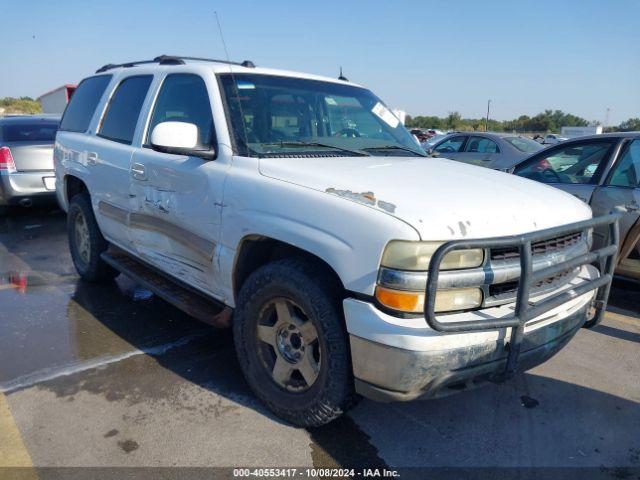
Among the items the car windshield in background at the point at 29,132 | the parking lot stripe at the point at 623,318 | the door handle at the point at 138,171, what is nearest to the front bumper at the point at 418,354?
the door handle at the point at 138,171

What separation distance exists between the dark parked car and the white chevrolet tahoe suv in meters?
1.58

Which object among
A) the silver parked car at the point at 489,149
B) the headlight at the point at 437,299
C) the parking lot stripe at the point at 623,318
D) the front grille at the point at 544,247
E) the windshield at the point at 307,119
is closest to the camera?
the headlight at the point at 437,299

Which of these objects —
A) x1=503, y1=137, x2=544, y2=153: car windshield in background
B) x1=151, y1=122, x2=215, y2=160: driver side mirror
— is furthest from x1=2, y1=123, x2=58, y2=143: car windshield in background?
x1=503, y1=137, x2=544, y2=153: car windshield in background

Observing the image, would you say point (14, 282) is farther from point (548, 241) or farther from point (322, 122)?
point (548, 241)

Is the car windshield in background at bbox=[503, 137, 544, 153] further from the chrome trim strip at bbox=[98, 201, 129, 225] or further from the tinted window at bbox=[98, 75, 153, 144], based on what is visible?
the chrome trim strip at bbox=[98, 201, 129, 225]

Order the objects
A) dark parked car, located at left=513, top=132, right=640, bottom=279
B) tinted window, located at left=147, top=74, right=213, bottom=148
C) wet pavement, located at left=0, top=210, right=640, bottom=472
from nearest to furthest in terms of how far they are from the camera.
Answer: wet pavement, located at left=0, top=210, right=640, bottom=472 < tinted window, located at left=147, top=74, right=213, bottom=148 < dark parked car, located at left=513, top=132, right=640, bottom=279

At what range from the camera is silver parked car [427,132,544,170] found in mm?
10086

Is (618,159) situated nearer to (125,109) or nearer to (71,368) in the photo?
(125,109)

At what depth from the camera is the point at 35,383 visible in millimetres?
3258

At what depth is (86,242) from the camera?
5066 millimetres

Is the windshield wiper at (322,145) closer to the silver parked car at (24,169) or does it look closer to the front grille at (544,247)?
the front grille at (544,247)

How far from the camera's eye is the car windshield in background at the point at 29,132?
799cm

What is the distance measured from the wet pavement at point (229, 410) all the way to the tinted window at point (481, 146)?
22.2ft

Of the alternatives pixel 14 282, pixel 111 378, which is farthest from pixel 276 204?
pixel 14 282
